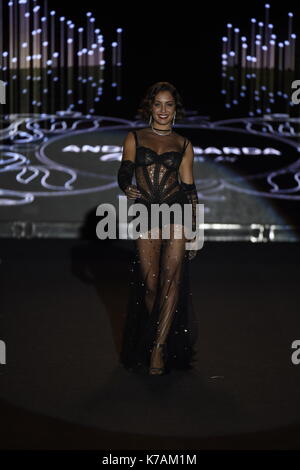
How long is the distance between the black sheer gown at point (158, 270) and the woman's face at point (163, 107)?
0.09 metres

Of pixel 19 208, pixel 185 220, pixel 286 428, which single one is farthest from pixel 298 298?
Answer: pixel 19 208

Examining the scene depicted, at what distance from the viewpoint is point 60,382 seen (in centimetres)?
414

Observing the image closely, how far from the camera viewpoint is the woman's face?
4168 mm

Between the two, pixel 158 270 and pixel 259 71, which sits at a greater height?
pixel 259 71

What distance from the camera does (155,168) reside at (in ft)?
13.7

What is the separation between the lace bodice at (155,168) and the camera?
416 centimetres

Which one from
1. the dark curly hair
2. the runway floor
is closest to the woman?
the dark curly hair

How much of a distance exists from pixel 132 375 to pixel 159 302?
43 centimetres

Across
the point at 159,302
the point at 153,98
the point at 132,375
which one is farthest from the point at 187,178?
the point at 132,375

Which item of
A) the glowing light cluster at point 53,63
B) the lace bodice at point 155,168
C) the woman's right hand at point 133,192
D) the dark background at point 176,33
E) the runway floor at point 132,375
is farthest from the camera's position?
the glowing light cluster at point 53,63

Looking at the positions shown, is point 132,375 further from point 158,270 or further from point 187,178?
point 187,178

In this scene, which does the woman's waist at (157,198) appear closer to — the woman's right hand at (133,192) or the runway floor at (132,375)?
the woman's right hand at (133,192)

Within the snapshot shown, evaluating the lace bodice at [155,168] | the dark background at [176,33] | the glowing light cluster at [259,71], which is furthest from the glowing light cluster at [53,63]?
the lace bodice at [155,168]

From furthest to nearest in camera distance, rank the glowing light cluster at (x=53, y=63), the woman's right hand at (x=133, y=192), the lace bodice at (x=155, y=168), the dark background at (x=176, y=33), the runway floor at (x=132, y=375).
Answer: the glowing light cluster at (x=53, y=63) → the dark background at (x=176, y=33) → the lace bodice at (x=155, y=168) → the woman's right hand at (x=133, y=192) → the runway floor at (x=132, y=375)
